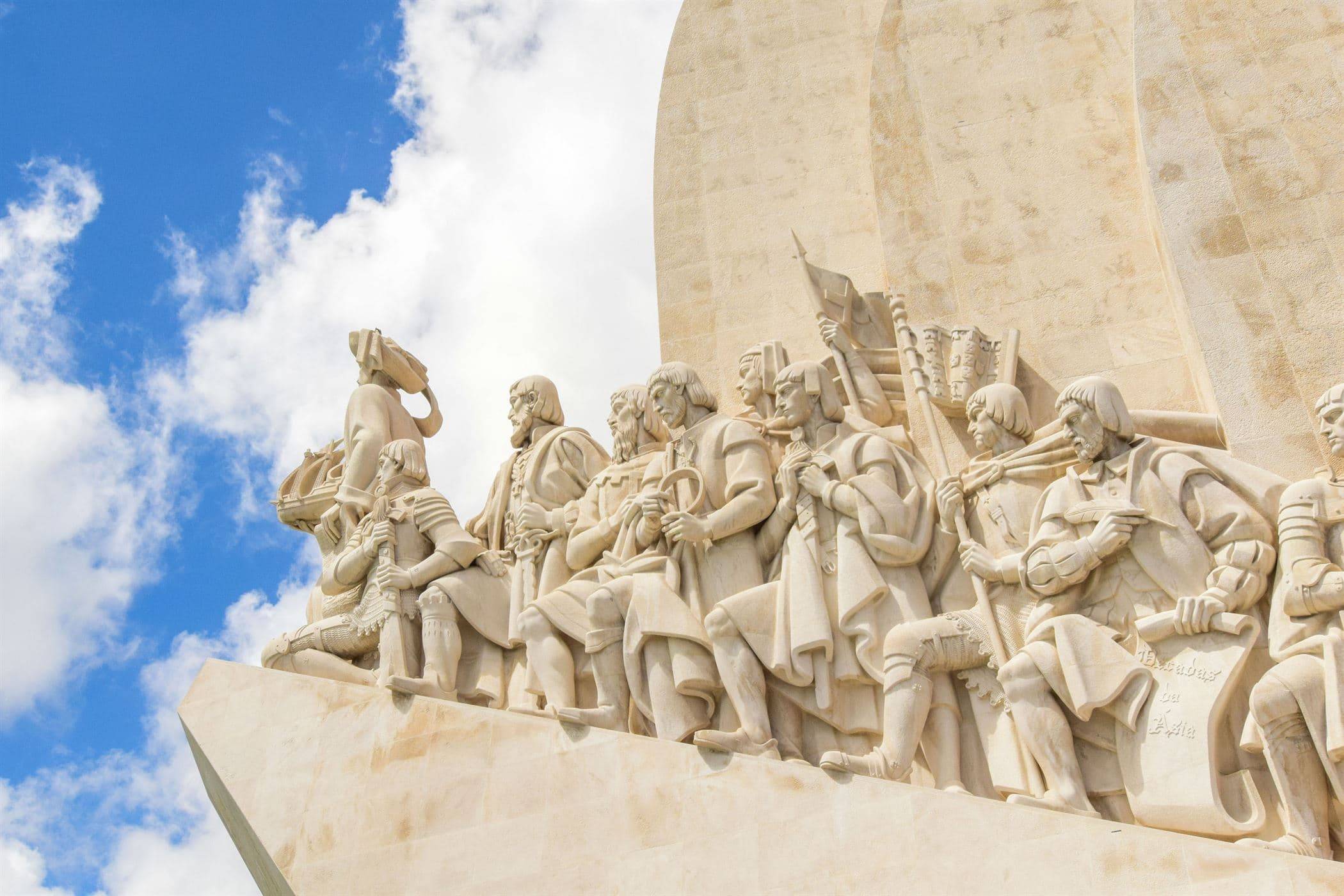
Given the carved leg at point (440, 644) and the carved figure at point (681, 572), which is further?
the carved leg at point (440, 644)

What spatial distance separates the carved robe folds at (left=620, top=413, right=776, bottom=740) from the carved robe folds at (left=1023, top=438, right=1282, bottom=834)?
1.37 meters

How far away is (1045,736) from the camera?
6.74m

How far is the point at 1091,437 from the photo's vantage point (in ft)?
23.9

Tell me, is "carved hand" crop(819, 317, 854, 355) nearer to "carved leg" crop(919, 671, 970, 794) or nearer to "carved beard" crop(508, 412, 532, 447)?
"carved beard" crop(508, 412, 532, 447)

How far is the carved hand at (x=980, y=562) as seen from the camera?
7285 mm

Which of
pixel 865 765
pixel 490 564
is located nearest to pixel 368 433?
pixel 490 564

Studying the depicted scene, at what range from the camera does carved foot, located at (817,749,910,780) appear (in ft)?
22.0

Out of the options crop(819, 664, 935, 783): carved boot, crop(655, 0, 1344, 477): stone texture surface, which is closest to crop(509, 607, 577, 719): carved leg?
crop(819, 664, 935, 783): carved boot

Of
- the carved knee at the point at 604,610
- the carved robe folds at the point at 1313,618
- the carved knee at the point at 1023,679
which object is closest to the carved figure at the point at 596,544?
the carved knee at the point at 604,610

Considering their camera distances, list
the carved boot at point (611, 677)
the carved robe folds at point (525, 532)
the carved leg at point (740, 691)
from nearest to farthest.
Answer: the carved leg at point (740, 691), the carved boot at point (611, 677), the carved robe folds at point (525, 532)

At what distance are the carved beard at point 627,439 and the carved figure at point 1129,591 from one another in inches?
89.0

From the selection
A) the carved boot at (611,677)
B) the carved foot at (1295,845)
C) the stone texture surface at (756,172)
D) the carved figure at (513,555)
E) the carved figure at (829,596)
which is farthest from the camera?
the stone texture surface at (756,172)

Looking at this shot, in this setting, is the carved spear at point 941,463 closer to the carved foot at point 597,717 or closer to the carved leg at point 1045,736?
the carved leg at point 1045,736

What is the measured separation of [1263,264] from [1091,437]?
147 centimetres
